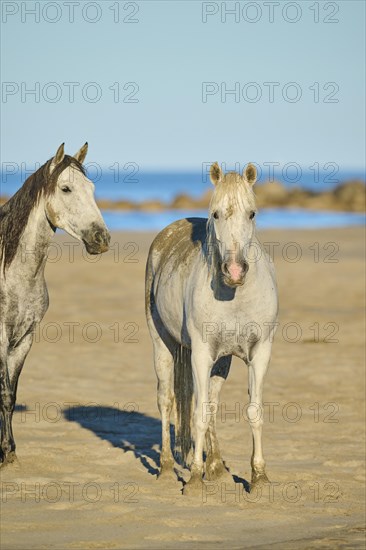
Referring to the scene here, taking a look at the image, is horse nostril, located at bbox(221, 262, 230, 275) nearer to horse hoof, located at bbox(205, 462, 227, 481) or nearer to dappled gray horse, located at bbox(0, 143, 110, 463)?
dappled gray horse, located at bbox(0, 143, 110, 463)

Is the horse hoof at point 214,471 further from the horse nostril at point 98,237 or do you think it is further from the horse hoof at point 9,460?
the horse nostril at point 98,237

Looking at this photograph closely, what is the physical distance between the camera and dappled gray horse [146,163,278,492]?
6.23 meters

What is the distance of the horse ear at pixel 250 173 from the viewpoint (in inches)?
249

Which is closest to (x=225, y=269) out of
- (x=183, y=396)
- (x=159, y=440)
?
(x=183, y=396)

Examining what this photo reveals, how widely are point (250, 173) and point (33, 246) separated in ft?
6.24

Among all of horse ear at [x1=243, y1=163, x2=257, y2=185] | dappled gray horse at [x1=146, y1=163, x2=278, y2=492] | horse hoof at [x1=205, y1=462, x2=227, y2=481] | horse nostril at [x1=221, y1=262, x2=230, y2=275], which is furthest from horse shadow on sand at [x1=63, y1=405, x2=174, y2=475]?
horse ear at [x1=243, y1=163, x2=257, y2=185]

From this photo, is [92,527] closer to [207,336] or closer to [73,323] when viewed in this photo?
[207,336]

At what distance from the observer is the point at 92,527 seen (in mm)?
5816

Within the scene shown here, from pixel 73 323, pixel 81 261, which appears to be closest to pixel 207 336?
pixel 73 323

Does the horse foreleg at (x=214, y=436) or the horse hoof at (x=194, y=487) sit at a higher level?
the horse foreleg at (x=214, y=436)

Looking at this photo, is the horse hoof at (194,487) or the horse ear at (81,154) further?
the horse ear at (81,154)

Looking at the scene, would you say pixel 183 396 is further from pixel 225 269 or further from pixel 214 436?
pixel 225 269

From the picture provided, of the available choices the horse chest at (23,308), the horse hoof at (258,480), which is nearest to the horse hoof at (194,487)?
the horse hoof at (258,480)

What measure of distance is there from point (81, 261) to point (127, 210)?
37332 millimetres
